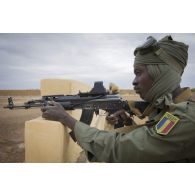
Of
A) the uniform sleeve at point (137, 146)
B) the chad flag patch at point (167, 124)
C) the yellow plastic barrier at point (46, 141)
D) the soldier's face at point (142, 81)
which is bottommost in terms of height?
the yellow plastic barrier at point (46, 141)

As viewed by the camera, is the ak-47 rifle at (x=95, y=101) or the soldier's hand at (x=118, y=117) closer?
the ak-47 rifle at (x=95, y=101)

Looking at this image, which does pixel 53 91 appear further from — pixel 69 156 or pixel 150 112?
pixel 150 112

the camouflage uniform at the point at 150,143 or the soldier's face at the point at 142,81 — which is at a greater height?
the soldier's face at the point at 142,81

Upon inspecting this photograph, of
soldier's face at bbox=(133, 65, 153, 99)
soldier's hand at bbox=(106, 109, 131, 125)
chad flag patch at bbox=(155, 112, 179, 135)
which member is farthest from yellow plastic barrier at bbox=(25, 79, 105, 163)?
chad flag patch at bbox=(155, 112, 179, 135)

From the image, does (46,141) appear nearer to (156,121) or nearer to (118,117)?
(118,117)

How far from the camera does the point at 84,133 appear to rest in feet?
7.02

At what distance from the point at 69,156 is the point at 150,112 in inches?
68.8

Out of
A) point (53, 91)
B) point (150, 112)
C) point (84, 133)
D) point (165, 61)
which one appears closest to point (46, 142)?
point (53, 91)

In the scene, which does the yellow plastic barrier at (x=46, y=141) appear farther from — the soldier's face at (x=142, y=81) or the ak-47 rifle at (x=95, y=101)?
the soldier's face at (x=142, y=81)

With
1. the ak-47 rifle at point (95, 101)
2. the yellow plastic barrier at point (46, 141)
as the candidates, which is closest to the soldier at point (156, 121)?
the ak-47 rifle at point (95, 101)

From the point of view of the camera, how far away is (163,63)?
2.23m

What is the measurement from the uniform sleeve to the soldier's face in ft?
1.40

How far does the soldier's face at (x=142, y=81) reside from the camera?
2254 mm

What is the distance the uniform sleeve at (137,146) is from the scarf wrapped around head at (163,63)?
36 centimetres
